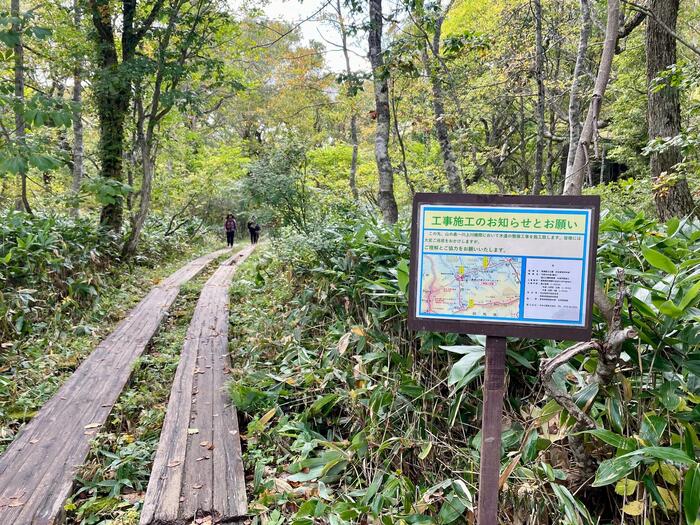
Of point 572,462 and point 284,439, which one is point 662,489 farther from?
point 284,439

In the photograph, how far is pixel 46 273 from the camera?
6.32m

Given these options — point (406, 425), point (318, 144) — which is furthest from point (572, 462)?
point (318, 144)

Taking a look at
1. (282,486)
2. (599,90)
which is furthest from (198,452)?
(599,90)

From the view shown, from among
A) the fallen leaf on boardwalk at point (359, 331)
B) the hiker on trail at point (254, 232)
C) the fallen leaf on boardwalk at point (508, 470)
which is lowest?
the fallen leaf on boardwalk at point (508, 470)

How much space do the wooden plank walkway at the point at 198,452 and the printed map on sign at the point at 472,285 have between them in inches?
69.2

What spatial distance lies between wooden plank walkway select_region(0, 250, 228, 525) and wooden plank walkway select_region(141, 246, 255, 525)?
559 millimetres

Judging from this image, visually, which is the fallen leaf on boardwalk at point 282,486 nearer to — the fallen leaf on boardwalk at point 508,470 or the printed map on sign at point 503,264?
the fallen leaf on boardwalk at point 508,470

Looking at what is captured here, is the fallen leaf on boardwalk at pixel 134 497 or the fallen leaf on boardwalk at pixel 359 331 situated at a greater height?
the fallen leaf on boardwalk at pixel 359 331

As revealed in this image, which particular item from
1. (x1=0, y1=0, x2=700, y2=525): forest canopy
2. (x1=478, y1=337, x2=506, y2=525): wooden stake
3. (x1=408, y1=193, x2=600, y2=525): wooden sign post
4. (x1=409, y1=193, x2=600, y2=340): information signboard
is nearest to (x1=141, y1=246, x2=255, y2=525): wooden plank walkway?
(x1=0, y1=0, x2=700, y2=525): forest canopy

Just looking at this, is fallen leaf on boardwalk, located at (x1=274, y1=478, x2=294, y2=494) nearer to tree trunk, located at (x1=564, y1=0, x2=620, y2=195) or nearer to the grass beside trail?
the grass beside trail

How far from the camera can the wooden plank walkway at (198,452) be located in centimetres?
252

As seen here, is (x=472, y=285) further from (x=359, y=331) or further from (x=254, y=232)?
(x=254, y=232)

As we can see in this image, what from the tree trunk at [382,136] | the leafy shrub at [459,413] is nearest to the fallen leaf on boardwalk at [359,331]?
the leafy shrub at [459,413]

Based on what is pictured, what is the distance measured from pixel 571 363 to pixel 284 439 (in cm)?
211
